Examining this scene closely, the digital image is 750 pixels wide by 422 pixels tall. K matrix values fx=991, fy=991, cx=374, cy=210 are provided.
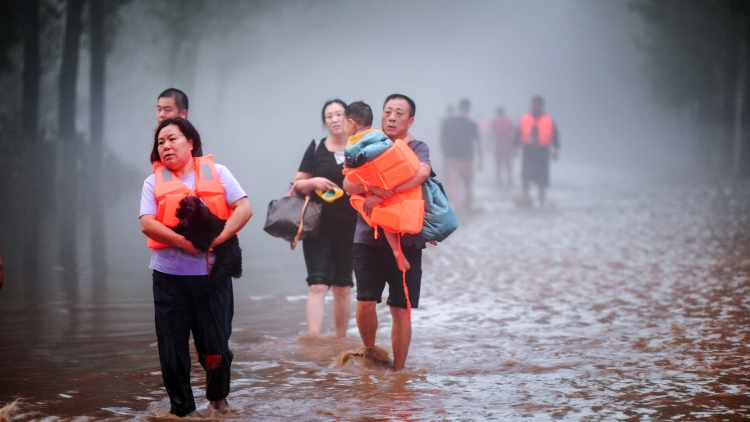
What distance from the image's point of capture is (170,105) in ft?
21.4

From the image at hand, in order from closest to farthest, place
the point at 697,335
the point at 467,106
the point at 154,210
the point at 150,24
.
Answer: the point at 154,210 < the point at 697,335 < the point at 467,106 < the point at 150,24

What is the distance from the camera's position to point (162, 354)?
5352mm

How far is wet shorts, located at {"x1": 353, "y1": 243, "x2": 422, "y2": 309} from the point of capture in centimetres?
647

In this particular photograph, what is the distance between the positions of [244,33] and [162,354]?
37255 millimetres

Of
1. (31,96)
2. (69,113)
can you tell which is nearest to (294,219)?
(31,96)

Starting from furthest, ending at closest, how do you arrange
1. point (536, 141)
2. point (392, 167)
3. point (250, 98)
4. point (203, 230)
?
point (250, 98), point (536, 141), point (392, 167), point (203, 230)

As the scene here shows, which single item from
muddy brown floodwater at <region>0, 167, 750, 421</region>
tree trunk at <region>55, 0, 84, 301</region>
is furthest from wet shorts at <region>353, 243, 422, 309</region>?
tree trunk at <region>55, 0, 84, 301</region>

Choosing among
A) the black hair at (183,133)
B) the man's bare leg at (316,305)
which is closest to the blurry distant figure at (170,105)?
the black hair at (183,133)

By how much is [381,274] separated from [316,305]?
4.52ft

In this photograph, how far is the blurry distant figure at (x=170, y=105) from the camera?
651 centimetres

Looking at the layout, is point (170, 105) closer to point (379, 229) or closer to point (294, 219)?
point (294, 219)

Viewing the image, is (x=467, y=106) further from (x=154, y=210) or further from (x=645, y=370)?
(x=154, y=210)

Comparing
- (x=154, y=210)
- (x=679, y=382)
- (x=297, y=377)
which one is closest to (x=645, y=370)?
(x=679, y=382)

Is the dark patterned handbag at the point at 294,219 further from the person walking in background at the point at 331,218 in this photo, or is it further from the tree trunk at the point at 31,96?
the tree trunk at the point at 31,96
